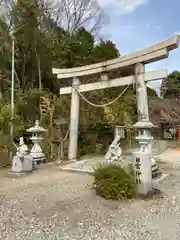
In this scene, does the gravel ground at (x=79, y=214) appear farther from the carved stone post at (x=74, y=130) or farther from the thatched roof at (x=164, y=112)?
the thatched roof at (x=164, y=112)

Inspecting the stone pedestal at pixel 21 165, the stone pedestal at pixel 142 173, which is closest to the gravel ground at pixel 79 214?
the stone pedestal at pixel 142 173

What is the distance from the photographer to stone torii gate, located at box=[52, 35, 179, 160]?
265 inches

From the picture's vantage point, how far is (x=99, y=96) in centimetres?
1250

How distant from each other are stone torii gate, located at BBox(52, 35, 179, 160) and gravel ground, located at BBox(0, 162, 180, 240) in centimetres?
290

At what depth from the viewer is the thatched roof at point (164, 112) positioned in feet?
63.0

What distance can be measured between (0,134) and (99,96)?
18.4 ft

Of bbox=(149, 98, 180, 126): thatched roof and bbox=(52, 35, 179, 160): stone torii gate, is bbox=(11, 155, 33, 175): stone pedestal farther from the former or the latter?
bbox=(149, 98, 180, 126): thatched roof

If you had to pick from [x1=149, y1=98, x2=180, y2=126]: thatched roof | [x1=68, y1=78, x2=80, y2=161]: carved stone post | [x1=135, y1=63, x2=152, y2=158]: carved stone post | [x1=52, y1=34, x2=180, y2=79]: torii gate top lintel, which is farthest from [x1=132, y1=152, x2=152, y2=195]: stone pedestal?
[x1=149, y1=98, x2=180, y2=126]: thatched roof

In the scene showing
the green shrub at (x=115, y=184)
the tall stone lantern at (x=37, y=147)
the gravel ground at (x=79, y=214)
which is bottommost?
the gravel ground at (x=79, y=214)

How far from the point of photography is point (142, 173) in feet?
15.2

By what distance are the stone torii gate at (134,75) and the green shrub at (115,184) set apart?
256cm

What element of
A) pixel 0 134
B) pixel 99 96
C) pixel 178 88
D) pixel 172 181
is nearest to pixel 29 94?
pixel 99 96

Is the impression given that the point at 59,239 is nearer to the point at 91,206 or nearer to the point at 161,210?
the point at 91,206

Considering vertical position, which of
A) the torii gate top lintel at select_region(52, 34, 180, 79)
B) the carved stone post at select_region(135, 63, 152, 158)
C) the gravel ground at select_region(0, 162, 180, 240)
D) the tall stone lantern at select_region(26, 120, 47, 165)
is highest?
the torii gate top lintel at select_region(52, 34, 180, 79)
